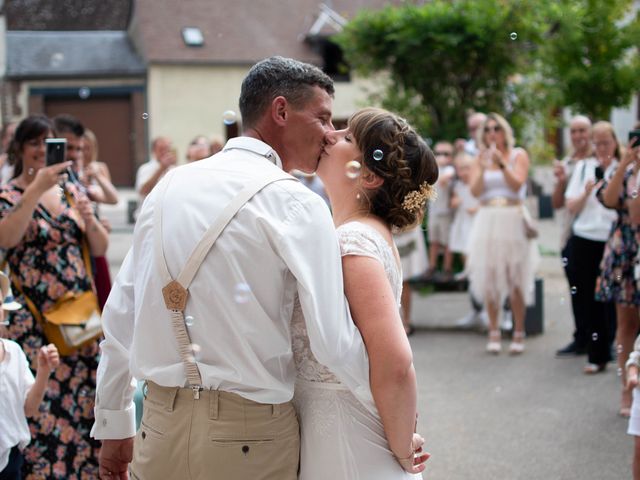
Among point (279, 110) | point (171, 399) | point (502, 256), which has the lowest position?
point (502, 256)

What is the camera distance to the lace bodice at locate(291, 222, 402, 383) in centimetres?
263

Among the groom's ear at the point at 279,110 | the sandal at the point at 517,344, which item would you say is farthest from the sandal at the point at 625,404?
the groom's ear at the point at 279,110

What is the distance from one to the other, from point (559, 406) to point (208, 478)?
4695 millimetres

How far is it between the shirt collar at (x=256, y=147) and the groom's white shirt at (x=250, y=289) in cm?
6

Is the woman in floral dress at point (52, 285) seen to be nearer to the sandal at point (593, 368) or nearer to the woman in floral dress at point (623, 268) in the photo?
the woman in floral dress at point (623, 268)

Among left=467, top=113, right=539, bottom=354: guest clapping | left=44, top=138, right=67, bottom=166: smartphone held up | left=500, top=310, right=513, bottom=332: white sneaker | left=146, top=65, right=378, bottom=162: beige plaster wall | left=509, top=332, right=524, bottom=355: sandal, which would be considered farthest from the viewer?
left=146, top=65, right=378, bottom=162: beige plaster wall

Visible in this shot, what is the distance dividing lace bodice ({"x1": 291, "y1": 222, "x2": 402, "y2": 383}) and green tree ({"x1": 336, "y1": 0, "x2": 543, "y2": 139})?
1008cm

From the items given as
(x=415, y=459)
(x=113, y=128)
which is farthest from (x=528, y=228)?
(x=113, y=128)

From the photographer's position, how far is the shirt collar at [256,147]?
2.65m

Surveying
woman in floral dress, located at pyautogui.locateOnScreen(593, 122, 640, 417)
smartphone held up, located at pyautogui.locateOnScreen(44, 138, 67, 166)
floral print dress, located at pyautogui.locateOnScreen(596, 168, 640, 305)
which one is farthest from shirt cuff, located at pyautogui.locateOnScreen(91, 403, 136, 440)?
floral print dress, located at pyautogui.locateOnScreen(596, 168, 640, 305)

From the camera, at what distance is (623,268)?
633cm

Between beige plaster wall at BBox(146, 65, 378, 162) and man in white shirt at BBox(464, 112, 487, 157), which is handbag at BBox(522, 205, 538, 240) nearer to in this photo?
man in white shirt at BBox(464, 112, 487, 157)

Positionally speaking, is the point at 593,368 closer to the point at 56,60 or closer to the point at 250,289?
the point at 250,289

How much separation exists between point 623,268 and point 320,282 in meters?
4.44
